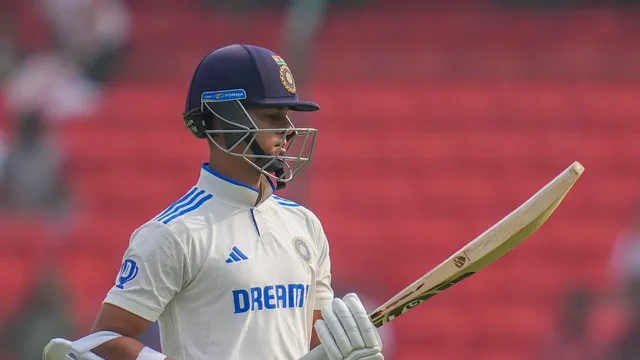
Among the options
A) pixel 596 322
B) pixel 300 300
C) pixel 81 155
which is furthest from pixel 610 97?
pixel 300 300

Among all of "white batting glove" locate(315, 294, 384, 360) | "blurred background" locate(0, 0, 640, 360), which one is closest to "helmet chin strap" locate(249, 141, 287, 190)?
"white batting glove" locate(315, 294, 384, 360)

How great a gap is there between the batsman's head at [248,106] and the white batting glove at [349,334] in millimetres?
392

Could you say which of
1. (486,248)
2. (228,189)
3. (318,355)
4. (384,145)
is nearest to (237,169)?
(228,189)

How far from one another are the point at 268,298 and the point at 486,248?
531mm

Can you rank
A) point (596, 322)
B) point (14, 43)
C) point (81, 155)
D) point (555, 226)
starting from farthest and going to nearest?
point (14, 43)
point (81, 155)
point (555, 226)
point (596, 322)

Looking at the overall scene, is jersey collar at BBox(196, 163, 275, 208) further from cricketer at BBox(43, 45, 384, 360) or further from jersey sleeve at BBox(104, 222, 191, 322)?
jersey sleeve at BBox(104, 222, 191, 322)

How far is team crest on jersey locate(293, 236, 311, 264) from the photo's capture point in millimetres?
2979

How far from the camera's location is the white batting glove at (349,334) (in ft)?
8.78

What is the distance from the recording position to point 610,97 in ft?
30.6

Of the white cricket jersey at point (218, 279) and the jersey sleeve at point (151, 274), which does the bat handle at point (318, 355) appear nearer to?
the white cricket jersey at point (218, 279)

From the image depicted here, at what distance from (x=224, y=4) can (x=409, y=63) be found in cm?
166

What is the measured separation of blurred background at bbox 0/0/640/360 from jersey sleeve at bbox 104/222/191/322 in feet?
13.4

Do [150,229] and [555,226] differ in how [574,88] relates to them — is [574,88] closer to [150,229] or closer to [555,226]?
[555,226]

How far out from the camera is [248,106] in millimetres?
2926
